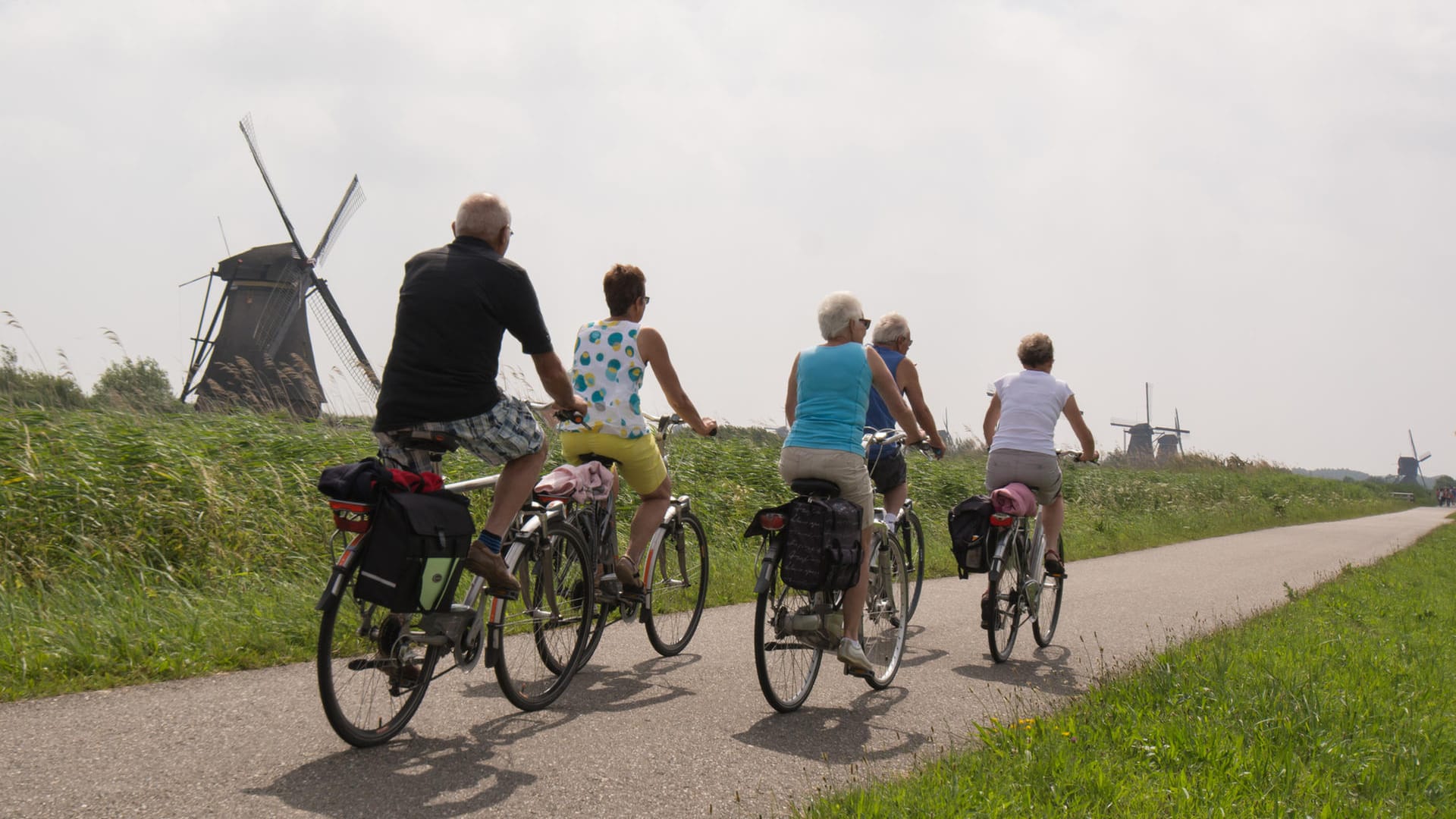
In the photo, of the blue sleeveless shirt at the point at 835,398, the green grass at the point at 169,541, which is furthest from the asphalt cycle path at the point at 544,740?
the blue sleeveless shirt at the point at 835,398

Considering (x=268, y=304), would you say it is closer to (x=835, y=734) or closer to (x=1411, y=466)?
(x=835, y=734)

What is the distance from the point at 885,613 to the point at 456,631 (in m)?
2.33

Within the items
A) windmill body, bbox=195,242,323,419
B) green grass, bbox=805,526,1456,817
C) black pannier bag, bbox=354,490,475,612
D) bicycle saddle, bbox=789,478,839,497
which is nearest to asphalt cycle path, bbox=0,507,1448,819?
green grass, bbox=805,526,1456,817

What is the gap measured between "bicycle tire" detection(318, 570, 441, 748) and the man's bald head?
1.40 metres

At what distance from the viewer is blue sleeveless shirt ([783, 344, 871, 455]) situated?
16.2 feet

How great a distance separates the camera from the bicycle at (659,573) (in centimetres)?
526

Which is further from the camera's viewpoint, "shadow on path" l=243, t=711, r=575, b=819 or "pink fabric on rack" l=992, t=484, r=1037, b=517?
"pink fabric on rack" l=992, t=484, r=1037, b=517

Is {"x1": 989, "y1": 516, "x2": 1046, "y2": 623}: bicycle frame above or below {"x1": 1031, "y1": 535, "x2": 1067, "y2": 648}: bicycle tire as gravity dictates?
above

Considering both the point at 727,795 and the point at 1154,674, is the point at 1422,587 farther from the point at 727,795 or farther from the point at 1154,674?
the point at 727,795

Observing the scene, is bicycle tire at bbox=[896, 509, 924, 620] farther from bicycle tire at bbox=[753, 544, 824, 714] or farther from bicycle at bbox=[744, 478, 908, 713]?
bicycle tire at bbox=[753, 544, 824, 714]

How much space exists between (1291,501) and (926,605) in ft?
85.9

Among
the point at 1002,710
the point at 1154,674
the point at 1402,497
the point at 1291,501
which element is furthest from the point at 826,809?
the point at 1402,497

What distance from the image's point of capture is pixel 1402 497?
258 feet

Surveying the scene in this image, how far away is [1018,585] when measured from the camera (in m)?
6.52
